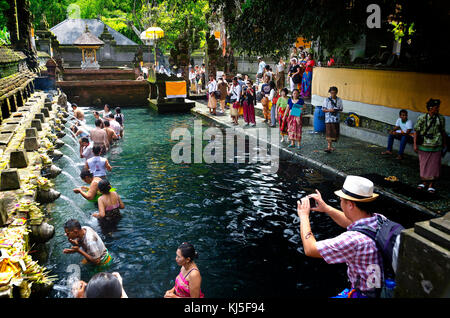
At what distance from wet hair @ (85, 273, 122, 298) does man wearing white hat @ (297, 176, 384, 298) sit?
189 centimetres

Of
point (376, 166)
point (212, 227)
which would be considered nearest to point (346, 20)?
point (376, 166)

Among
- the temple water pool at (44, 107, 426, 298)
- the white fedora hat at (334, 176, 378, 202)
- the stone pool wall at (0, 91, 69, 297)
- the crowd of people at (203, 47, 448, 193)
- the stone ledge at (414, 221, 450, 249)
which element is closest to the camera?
the stone ledge at (414, 221, 450, 249)

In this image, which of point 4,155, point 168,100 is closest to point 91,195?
point 4,155

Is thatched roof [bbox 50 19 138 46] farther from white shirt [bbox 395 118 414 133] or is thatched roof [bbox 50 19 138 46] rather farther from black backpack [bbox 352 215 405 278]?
black backpack [bbox 352 215 405 278]

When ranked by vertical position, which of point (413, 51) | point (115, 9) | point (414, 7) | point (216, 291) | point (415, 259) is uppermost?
point (115, 9)

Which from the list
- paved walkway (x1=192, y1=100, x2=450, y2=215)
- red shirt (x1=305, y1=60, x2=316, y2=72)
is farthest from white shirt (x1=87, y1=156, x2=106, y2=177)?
red shirt (x1=305, y1=60, x2=316, y2=72)

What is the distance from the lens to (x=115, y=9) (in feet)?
180

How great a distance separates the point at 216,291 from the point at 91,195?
3.97 metres

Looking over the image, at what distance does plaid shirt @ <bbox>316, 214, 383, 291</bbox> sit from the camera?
324cm

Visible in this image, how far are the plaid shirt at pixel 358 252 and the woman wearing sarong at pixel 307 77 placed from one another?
16.5 m

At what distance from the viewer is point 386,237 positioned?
321 cm

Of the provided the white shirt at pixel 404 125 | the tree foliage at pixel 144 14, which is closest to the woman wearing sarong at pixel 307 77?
the white shirt at pixel 404 125

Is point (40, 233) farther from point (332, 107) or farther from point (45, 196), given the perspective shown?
point (332, 107)
